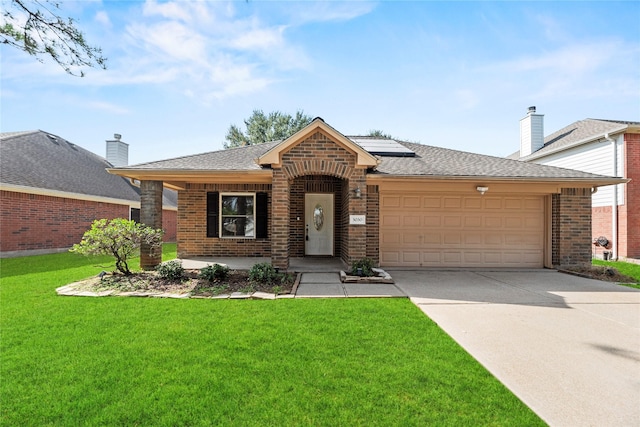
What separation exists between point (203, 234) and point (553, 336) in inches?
393

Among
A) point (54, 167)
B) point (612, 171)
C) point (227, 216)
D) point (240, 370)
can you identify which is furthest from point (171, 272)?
point (612, 171)

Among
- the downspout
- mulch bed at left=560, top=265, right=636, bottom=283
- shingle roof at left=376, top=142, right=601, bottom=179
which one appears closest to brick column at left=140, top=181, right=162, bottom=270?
shingle roof at left=376, top=142, right=601, bottom=179

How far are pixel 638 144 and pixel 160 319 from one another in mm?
16687

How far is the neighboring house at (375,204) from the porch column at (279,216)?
26mm

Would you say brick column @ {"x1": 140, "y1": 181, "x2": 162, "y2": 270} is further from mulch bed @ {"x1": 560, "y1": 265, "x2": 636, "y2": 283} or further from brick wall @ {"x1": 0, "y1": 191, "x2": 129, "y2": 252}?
mulch bed @ {"x1": 560, "y1": 265, "x2": 636, "y2": 283}

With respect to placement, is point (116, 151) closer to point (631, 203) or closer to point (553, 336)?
point (553, 336)

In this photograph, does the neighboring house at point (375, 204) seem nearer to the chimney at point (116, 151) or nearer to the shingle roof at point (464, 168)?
the shingle roof at point (464, 168)

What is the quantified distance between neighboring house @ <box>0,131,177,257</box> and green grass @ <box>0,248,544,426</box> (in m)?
8.88

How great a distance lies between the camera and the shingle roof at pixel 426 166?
855 centimetres

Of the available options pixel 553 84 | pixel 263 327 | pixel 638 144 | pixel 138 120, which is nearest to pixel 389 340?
pixel 263 327

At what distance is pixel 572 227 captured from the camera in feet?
30.6

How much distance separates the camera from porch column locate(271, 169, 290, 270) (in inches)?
313

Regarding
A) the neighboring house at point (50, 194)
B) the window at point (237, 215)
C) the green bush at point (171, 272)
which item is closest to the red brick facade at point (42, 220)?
the neighboring house at point (50, 194)

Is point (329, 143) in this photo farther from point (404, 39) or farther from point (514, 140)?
point (514, 140)
